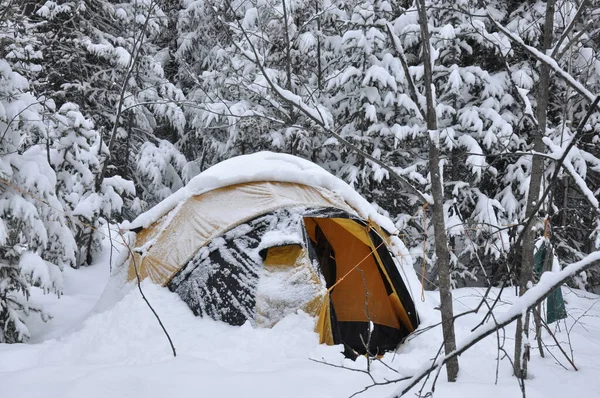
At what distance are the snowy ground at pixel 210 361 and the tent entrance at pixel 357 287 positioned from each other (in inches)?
17.6

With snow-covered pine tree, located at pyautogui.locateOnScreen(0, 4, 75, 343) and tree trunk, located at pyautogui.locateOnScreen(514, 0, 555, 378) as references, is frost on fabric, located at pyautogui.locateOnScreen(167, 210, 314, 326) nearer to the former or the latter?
snow-covered pine tree, located at pyautogui.locateOnScreen(0, 4, 75, 343)

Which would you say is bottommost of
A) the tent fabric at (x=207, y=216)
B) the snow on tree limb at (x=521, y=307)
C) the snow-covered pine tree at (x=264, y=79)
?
the tent fabric at (x=207, y=216)

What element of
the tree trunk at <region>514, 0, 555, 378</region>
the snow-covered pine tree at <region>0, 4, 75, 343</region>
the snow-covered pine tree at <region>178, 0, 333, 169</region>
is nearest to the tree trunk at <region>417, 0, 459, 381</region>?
the tree trunk at <region>514, 0, 555, 378</region>

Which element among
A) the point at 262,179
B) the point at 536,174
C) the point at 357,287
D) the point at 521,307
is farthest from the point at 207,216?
the point at 521,307

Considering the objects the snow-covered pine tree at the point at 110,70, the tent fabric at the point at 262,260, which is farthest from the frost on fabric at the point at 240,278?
the snow-covered pine tree at the point at 110,70

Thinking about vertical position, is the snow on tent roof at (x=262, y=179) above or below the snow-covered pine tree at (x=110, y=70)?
below

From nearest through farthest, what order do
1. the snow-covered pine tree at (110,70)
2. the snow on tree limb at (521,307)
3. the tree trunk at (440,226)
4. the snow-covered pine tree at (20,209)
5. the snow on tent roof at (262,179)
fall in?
the snow on tree limb at (521,307) < the tree trunk at (440,226) < the snow-covered pine tree at (20,209) < the snow on tent roof at (262,179) < the snow-covered pine tree at (110,70)

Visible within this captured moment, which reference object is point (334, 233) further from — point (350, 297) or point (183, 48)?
point (183, 48)

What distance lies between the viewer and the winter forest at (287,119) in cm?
515

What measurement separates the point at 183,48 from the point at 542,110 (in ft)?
37.9

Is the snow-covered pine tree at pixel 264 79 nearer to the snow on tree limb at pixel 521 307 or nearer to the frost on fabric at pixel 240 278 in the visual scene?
the frost on fabric at pixel 240 278

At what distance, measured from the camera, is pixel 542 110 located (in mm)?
3168

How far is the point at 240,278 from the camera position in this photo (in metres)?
4.41

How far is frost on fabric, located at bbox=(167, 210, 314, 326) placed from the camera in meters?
4.28
